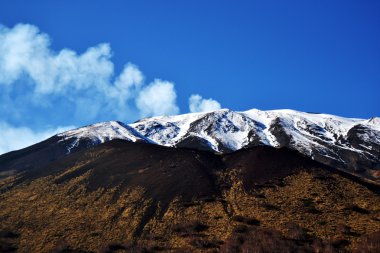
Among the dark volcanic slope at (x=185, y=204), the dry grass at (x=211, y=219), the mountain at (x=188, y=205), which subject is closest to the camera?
the dry grass at (x=211, y=219)

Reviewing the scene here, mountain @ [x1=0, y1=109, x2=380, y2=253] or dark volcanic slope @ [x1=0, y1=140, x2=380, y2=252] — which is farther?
dark volcanic slope @ [x1=0, y1=140, x2=380, y2=252]

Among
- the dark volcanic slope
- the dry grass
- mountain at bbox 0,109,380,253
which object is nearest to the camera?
the dry grass

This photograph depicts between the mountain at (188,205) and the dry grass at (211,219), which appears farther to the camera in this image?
the mountain at (188,205)

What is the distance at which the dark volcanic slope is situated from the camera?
153 feet

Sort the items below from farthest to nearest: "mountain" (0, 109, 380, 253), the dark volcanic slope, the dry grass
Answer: the dark volcanic slope → "mountain" (0, 109, 380, 253) → the dry grass

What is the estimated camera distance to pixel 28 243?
50156 mm

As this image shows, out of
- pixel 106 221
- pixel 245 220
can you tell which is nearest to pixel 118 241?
pixel 106 221

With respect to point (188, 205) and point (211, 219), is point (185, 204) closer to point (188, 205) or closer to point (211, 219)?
point (188, 205)

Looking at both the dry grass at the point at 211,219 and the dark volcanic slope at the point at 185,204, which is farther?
the dark volcanic slope at the point at 185,204

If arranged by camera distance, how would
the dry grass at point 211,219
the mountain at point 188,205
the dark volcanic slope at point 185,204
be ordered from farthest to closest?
1. the dark volcanic slope at point 185,204
2. the mountain at point 188,205
3. the dry grass at point 211,219

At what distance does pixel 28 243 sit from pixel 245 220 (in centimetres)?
2371

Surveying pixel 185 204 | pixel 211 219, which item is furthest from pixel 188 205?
pixel 211 219

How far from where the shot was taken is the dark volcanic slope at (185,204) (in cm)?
4678

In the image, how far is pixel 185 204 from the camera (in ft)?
184
